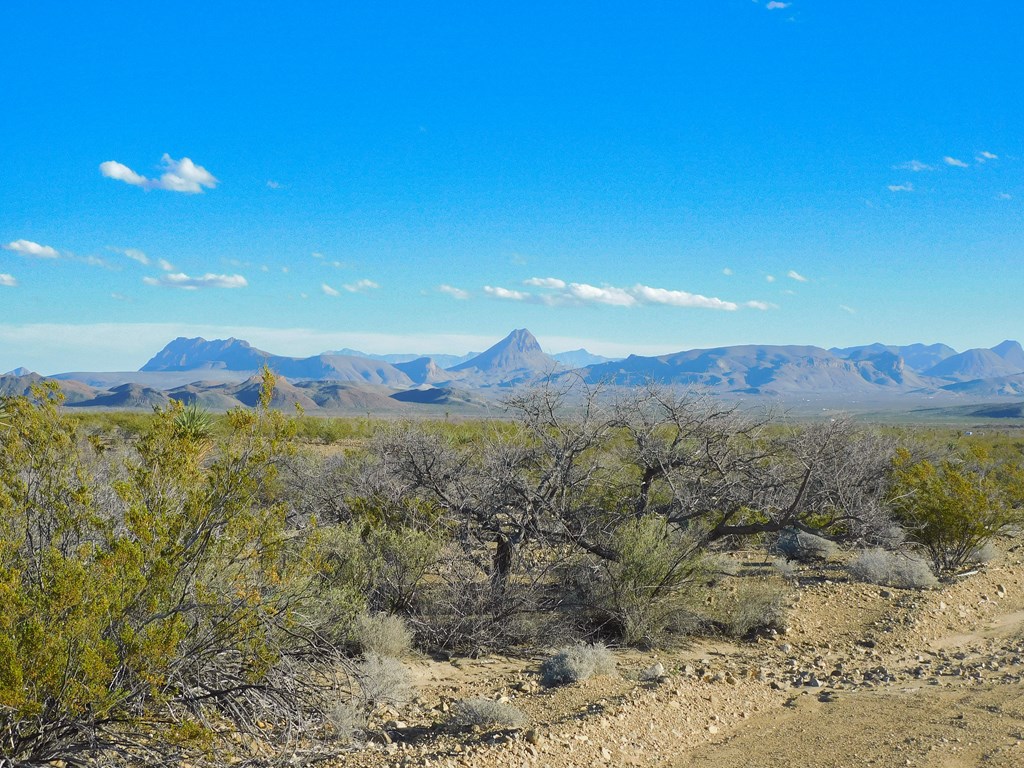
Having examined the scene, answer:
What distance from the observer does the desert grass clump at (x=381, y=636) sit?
8.70 m

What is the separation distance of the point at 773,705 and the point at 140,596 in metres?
5.93

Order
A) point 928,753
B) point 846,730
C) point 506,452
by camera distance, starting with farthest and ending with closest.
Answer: point 506,452 → point 846,730 → point 928,753

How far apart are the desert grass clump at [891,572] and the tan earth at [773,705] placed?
152 cm

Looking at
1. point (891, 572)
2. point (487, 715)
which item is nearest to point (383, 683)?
point (487, 715)

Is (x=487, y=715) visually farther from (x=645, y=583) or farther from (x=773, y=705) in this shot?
(x=645, y=583)

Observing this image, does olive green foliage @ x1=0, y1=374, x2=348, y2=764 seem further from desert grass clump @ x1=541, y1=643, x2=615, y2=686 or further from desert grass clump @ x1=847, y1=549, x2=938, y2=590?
desert grass clump @ x1=847, y1=549, x2=938, y2=590

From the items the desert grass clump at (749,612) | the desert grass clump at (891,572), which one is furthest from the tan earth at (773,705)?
the desert grass clump at (891,572)

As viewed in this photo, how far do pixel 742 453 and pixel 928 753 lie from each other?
5807 mm

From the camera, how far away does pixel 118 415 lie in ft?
128

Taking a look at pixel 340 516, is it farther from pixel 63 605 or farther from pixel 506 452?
pixel 63 605

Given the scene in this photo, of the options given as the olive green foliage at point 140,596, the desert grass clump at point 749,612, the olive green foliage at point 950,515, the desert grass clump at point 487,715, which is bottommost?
the desert grass clump at point 749,612

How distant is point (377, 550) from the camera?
1024 centimetres

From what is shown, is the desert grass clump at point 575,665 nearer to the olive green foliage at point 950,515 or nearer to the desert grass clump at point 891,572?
the desert grass clump at point 891,572

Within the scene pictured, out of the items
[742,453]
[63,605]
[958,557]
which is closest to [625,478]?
[742,453]
